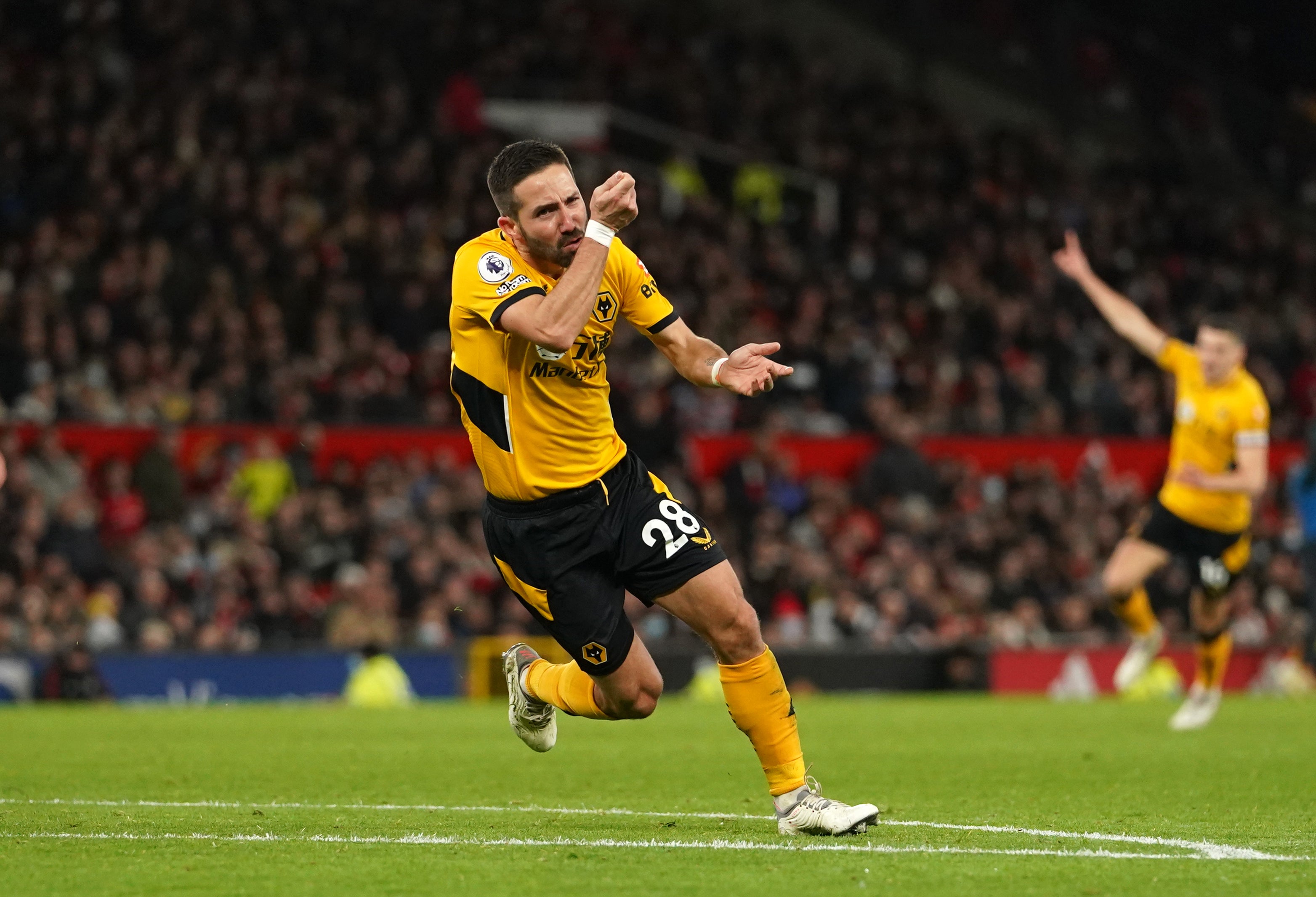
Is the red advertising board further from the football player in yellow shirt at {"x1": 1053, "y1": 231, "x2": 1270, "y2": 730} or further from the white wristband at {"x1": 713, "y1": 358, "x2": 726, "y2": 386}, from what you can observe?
the white wristband at {"x1": 713, "y1": 358, "x2": 726, "y2": 386}

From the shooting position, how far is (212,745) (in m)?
11.4

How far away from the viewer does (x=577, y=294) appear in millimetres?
6395

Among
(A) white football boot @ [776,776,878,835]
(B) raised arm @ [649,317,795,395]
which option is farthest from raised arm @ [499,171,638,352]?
(A) white football boot @ [776,776,878,835]

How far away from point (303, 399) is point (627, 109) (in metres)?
10.2

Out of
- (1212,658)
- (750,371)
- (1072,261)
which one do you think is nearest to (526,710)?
(750,371)

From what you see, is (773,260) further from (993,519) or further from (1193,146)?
(1193,146)

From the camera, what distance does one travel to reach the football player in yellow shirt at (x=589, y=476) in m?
6.70

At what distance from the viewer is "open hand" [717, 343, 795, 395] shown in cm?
660

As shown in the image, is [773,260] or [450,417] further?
[773,260]

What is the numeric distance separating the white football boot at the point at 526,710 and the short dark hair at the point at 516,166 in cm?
201

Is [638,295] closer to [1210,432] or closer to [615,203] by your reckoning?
[615,203]

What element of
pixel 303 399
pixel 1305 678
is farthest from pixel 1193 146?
pixel 303 399

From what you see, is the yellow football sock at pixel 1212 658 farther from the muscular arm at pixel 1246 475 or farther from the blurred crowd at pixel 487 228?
the blurred crowd at pixel 487 228

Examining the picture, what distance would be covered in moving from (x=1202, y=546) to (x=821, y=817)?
7.42 metres
